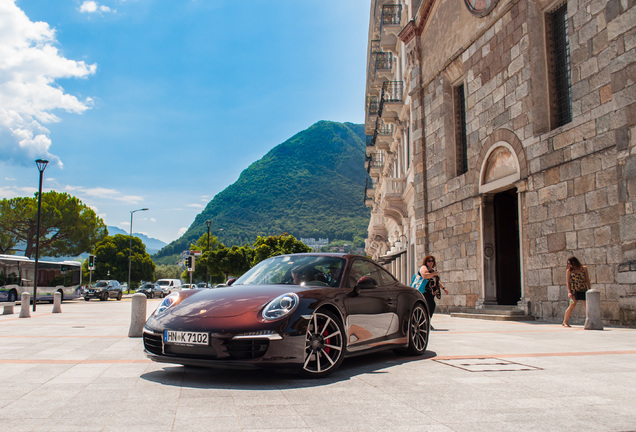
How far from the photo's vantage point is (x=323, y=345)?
548cm

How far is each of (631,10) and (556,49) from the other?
10.8 ft

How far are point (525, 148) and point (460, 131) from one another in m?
5.38

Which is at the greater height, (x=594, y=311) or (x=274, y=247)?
(x=274, y=247)

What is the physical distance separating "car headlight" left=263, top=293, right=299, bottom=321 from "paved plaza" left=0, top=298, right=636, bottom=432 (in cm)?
62

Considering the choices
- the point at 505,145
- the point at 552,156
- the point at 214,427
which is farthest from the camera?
the point at 505,145

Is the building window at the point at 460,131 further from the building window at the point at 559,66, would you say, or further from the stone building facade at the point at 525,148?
the building window at the point at 559,66

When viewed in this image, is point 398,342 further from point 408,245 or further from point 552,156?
point 408,245

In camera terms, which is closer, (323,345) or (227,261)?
(323,345)

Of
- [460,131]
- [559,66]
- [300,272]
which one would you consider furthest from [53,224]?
[300,272]

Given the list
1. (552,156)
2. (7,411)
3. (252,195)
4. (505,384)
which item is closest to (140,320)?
(7,411)

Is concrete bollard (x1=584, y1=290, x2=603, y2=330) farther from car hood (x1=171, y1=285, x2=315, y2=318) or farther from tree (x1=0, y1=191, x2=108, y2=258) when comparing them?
tree (x1=0, y1=191, x2=108, y2=258)

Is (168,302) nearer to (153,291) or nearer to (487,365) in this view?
(487,365)

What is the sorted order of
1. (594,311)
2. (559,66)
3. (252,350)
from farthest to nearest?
(559,66) < (594,311) < (252,350)

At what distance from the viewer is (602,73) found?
39.1 ft
